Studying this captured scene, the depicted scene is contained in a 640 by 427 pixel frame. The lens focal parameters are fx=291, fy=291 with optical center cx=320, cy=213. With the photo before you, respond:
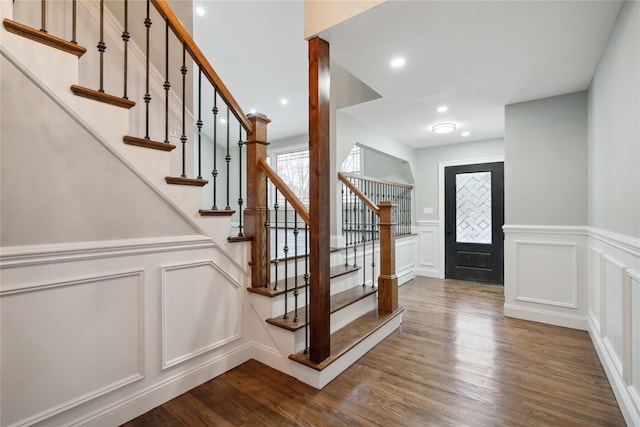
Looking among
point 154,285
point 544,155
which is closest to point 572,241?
point 544,155

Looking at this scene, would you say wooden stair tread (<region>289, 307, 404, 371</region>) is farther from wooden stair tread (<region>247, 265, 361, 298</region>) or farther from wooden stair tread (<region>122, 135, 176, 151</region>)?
wooden stair tread (<region>122, 135, 176, 151</region>)

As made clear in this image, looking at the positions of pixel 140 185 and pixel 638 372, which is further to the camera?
pixel 140 185

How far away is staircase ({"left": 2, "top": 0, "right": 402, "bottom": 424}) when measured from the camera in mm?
1441

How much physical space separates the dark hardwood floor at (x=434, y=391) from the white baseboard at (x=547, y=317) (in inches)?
9.0

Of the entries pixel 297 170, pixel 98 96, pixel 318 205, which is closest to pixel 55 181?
pixel 98 96

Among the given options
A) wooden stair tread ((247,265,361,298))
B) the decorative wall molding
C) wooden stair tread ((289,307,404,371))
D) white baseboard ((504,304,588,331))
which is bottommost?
white baseboard ((504,304,588,331))

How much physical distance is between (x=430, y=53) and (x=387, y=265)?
192cm

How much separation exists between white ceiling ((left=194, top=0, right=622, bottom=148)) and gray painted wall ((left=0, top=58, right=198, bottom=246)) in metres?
1.64

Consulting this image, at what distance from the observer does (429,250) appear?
538 centimetres

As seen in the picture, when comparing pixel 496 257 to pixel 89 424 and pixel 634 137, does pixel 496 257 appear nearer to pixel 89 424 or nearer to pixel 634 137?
pixel 634 137

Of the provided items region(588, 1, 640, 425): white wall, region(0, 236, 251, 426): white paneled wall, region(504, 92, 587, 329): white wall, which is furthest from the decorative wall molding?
region(504, 92, 587, 329): white wall

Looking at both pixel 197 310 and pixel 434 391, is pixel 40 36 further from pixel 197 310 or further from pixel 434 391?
pixel 434 391

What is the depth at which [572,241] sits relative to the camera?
9.84ft

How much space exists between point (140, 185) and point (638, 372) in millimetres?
2855
